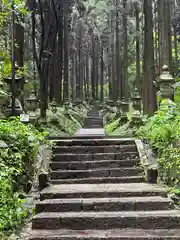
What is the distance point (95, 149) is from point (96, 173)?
1064 millimetres

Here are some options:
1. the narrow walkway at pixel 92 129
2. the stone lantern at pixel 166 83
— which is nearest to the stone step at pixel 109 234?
the stone lantern at pixel 166 83

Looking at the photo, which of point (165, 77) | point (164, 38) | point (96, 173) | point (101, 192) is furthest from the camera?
point (164, 38)

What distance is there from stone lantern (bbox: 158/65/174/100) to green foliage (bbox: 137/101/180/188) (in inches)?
87.0

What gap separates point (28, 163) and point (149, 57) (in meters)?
8.64

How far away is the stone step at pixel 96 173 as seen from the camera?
24.4 feet

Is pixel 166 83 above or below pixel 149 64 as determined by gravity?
below

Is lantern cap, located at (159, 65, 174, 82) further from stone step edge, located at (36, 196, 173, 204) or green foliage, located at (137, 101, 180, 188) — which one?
stone step edge, located at (36, 196, 173, 204)

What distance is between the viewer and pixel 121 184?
7.00m

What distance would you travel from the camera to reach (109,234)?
16.5 ft

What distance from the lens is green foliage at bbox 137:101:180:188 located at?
6590mm

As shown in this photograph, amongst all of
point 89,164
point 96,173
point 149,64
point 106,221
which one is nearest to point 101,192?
point 106,221

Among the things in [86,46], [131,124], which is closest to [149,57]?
[131,124]

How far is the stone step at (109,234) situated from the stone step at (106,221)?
100 millimetres

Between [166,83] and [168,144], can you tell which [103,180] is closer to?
[168,144]
